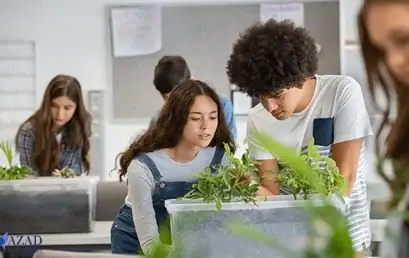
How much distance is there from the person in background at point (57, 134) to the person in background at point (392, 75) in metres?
2.40

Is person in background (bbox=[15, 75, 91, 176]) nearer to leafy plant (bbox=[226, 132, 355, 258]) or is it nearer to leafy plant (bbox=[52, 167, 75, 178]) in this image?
leafy plant (bbox=[52, 167, 75, 178])

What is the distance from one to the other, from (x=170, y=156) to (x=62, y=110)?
3.70ft

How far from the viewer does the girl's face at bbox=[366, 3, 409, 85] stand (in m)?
0.64

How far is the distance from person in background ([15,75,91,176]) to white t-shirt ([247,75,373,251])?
132 cm

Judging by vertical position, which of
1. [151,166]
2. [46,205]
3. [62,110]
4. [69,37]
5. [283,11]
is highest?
[283,11]

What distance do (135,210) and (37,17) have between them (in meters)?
2.65

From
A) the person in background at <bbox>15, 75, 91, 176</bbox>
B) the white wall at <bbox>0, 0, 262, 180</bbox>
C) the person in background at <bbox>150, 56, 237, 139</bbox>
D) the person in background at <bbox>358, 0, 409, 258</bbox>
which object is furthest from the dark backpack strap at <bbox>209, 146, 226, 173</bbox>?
the white wall at <bbox>0, 0, 262, 180</bbox>

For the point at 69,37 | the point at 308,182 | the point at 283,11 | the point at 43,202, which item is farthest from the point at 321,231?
the point at 69,37

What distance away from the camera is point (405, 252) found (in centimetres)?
76

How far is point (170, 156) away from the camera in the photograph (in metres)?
2.12

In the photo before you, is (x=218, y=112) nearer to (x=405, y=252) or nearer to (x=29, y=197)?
(x=29, y=197)

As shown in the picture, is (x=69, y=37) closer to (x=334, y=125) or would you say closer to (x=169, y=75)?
(x=169, y=75)

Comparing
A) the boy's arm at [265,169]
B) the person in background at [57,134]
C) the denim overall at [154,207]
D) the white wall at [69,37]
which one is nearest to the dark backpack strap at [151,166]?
the denim overall at [154,207]

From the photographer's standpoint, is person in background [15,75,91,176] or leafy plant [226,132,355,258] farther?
person in background [15,75,91,176]
